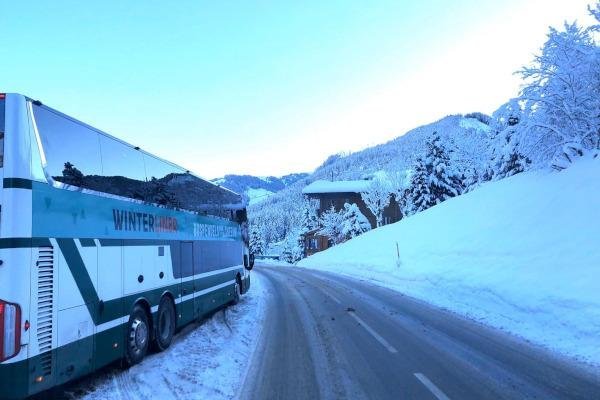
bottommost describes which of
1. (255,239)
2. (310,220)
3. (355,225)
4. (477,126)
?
(355,225)

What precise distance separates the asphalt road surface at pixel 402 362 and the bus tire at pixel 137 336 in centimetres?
195

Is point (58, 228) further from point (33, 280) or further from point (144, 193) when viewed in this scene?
point (144, 193)

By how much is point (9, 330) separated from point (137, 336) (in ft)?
11.3

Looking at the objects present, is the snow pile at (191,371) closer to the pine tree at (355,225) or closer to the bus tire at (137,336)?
the bus tire at (137,336)

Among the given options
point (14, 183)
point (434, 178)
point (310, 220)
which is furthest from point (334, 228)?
point (14, 183)

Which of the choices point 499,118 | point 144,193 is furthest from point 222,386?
point 499,118

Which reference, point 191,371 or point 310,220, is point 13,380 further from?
point 310,220

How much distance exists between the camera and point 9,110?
5.73 metres

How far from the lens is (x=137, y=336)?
8.54 meters

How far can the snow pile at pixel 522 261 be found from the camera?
10867 mm

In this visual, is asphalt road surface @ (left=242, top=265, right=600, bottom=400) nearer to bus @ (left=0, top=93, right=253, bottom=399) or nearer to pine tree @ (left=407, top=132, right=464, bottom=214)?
bus @ (left=0, top=93, right=253, bottom=399)

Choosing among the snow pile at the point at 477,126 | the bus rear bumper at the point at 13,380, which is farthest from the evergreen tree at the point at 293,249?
the bus rear bumper at the point at 13,380

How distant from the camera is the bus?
543 cm

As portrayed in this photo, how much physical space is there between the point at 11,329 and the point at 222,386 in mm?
3110
